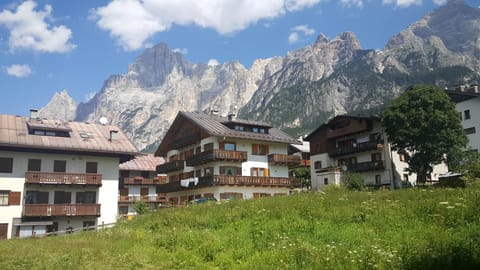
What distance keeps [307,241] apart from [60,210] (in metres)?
33.0

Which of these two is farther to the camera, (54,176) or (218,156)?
(218,156)

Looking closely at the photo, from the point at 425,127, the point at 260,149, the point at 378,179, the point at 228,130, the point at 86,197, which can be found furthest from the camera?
the point at 378,179

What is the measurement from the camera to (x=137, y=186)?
74.2 meters

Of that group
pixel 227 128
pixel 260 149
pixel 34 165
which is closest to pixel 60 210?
pixel 34 165

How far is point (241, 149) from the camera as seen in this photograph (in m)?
52.1

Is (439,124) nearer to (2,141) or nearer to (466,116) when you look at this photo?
(466,116)

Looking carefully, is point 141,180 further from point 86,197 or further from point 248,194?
point 248,194

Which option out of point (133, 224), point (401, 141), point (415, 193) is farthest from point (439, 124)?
point (133, 224)

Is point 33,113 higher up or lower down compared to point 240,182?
higher up

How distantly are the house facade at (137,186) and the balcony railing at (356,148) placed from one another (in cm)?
2720

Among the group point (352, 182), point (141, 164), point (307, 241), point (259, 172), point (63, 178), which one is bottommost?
point (307, 241)

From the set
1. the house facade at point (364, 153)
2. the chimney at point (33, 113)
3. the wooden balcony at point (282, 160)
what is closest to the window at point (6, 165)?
the chimney at point (33, 113)

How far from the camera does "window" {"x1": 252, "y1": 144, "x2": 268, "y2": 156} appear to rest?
52.8 metres

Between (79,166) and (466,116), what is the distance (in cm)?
4942
